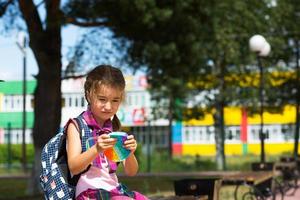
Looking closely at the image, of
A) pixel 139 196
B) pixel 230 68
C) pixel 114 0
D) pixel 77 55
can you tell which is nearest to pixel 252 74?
pixel 230 68

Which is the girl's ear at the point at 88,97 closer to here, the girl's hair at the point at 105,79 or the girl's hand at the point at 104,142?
the girl's hair at the point at 105,79

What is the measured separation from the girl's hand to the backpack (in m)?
0.21

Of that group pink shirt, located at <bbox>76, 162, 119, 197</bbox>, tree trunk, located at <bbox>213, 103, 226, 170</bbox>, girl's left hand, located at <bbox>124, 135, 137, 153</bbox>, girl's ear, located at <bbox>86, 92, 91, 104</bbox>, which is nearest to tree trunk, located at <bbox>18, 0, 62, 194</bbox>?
girl's ear, located at <bbox>86, 92, 91, 104</bbox>

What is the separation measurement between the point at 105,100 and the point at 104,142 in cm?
31

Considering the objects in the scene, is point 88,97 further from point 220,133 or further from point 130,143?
point 220,133

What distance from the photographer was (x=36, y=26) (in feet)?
52.7

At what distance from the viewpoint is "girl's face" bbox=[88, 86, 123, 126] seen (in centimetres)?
353

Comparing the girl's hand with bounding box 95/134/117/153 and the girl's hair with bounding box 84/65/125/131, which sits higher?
the girl's hair with bounding box 84/65/125/131

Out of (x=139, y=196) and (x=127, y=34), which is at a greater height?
(x=127, y=34)

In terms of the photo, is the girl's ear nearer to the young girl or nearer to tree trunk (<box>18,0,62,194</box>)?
the young girl

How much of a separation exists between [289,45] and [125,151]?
102 feet

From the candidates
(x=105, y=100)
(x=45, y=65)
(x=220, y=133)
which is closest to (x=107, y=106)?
(x=105, y=100)

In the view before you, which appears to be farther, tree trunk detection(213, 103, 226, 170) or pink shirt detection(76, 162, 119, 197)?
tree trunk detection(213, 103, 226, 170)

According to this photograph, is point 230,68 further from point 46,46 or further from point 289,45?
point 46,46
